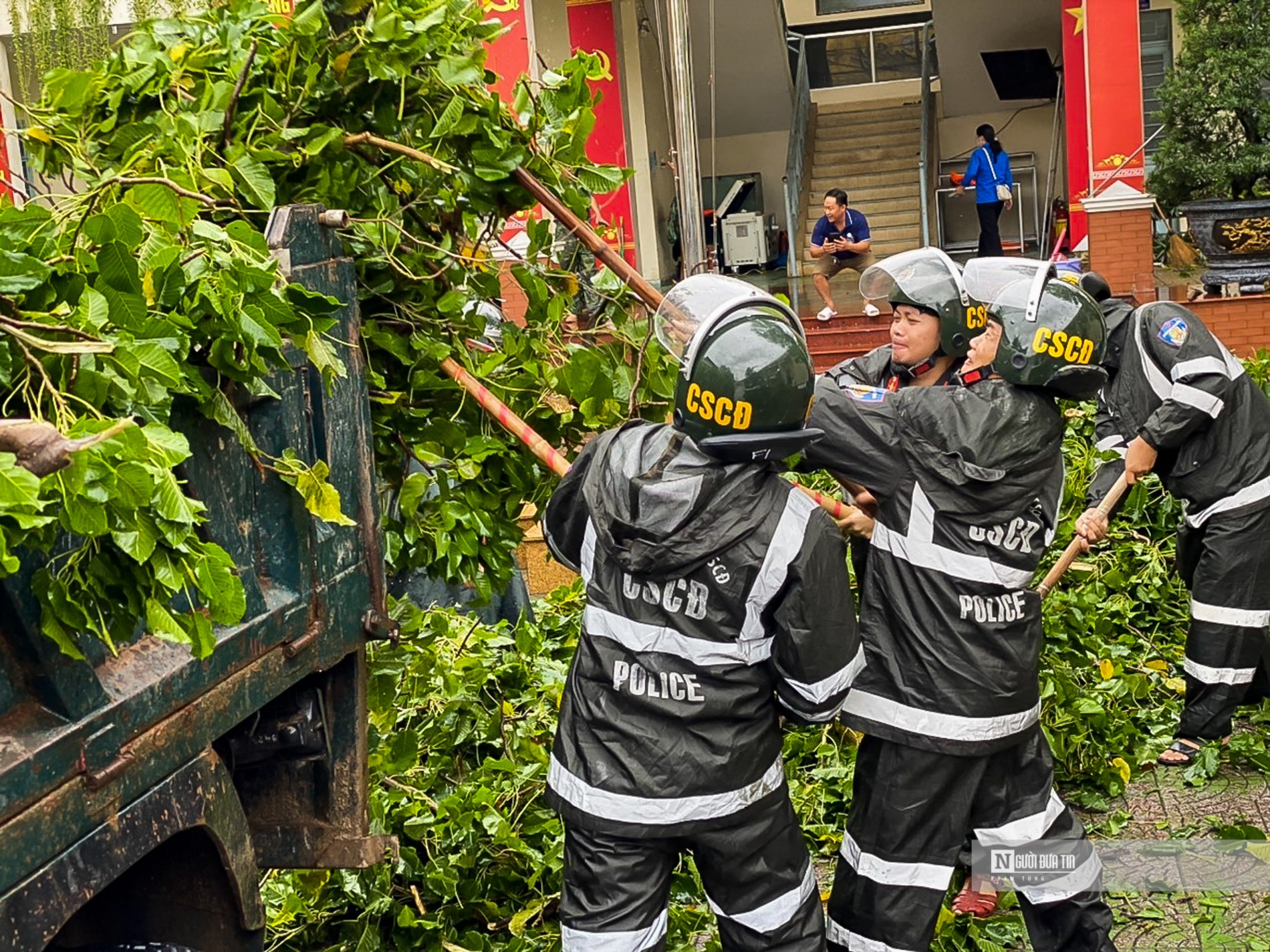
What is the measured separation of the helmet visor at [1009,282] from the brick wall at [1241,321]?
8000 mm

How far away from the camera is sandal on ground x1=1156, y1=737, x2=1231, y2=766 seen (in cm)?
564

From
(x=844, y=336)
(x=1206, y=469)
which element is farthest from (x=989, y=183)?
(x=1206, y=469)

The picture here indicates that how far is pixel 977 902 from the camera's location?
462 cm

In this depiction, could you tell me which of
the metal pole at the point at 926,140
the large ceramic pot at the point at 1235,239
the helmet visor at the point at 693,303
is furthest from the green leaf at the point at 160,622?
the metal pole at the point at 926,140

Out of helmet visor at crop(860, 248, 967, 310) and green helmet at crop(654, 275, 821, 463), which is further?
helmet visor at crop(860, 248, 967, 310)

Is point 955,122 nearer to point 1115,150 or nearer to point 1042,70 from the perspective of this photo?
point 1042,70

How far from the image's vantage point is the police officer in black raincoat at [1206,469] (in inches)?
217

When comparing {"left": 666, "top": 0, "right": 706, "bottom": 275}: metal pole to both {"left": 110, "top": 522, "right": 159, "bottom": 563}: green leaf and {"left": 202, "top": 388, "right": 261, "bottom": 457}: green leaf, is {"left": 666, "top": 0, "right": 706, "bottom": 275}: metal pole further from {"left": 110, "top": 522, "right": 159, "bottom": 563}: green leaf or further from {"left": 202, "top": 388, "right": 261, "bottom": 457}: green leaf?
{"left": 110, "top": 522, "right": 159, "bottom": 563}: green leaf

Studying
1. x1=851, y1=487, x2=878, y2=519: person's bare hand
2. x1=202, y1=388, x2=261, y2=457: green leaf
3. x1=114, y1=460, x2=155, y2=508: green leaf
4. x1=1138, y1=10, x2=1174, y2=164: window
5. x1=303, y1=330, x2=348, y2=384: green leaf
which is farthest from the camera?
x1=1138, y1=10, x2=1174, y2=164: window

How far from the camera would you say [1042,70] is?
1961 cm

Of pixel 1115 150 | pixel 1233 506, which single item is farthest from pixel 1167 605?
pixel 1115 150

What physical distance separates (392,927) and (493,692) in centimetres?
121

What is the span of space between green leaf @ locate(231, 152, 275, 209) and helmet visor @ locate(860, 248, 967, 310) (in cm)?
160

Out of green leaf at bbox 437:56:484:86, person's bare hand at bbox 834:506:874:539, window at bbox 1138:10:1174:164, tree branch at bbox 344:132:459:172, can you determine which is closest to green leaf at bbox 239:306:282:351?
tree branch at bbox 344:132:459:172
